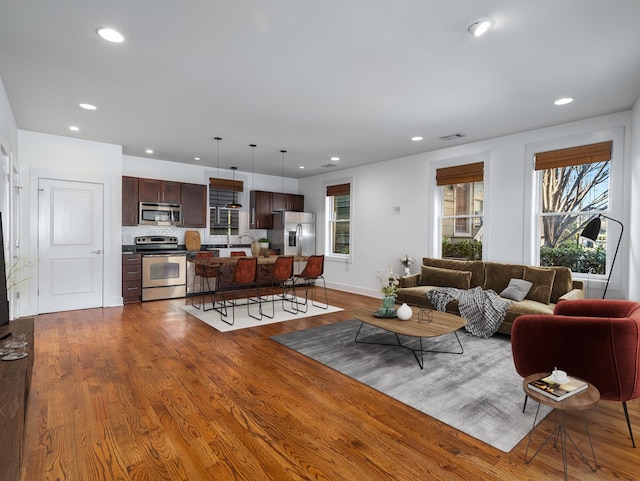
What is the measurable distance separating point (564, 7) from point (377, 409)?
2978 millimetres

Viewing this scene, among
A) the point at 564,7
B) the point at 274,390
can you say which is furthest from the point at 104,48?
the point at 564,7

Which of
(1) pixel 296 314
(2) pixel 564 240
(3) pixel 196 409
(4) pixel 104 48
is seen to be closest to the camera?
(3) pixel 196 409

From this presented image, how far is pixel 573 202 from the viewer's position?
4.65 m

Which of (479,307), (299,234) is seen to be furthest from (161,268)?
(479,307)

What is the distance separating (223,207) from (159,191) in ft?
4.70

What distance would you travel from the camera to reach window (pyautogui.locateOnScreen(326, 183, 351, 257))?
791cm

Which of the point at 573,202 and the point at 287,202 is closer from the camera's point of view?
the point at 573,202

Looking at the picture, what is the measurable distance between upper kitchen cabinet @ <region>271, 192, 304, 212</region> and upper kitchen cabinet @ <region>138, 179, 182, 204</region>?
224 cm

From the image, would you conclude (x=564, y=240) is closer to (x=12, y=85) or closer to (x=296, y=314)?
(x=296, y=314)

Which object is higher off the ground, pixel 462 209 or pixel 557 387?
pixel 462 209

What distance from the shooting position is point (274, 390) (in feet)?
9.35

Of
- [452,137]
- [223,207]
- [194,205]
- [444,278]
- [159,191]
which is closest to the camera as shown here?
[452,137]

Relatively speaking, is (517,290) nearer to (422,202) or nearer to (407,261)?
(407,261)

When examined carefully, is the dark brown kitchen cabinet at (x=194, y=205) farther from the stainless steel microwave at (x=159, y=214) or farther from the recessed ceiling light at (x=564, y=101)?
the recessed ceiling light at (x=564, y=101)
